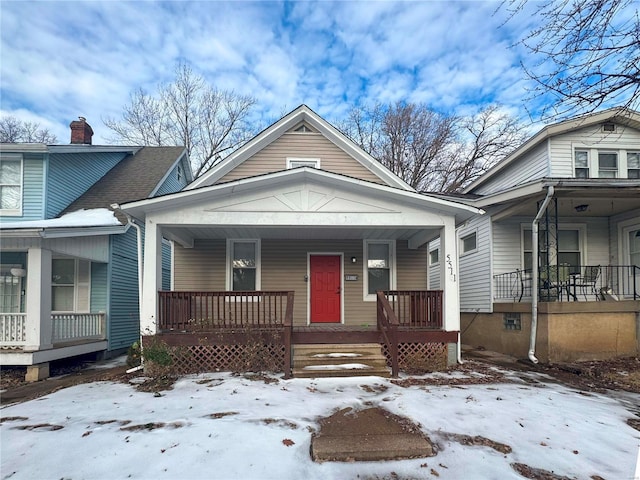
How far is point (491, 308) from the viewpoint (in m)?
9.89

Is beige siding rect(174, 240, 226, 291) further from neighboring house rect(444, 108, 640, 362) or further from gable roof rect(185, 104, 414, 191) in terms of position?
neighboring house rect(444, 108, 640, 362)

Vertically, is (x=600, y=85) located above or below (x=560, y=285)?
above

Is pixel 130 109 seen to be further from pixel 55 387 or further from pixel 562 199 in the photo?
pixel 562 199

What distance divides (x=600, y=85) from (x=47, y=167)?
466 inches

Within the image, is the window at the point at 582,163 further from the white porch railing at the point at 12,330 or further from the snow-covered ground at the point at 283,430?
the white porch railing at the point at 12,330

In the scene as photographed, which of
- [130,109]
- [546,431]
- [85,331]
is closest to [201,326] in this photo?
[85,331]

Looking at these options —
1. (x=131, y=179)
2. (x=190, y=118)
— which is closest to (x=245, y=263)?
(x=131, y=179)

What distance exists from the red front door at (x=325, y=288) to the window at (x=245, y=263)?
1501 millimetres

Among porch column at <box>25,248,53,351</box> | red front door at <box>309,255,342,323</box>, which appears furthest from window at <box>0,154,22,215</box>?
red front door at <box>309,255,342,323</box>

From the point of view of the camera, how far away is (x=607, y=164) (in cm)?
1029

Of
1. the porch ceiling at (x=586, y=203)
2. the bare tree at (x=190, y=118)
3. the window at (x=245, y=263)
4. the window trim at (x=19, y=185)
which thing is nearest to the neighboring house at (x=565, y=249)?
the porch ceiling at (x=586, y=203)

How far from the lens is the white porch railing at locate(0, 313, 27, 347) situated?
23.3 feet

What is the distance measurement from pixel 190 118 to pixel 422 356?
2170 cm

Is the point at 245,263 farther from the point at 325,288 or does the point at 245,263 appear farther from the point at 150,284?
the point at 150,284
